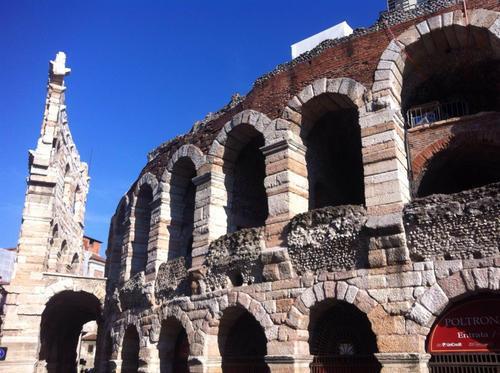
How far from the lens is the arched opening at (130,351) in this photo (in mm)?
12492

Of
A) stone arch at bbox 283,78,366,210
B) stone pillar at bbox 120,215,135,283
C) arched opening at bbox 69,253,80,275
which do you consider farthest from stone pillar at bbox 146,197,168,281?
arched opening at bbox 69,253,80,275

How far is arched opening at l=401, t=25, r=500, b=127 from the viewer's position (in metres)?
8.69

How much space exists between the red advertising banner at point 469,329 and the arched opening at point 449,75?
3827 millimetres

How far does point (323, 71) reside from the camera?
31.8 feet

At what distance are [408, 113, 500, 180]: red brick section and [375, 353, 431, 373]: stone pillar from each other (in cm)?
325

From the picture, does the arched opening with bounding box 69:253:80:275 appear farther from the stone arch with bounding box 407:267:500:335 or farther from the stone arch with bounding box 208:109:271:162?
the stone arch with bounding box 407:267:500:335

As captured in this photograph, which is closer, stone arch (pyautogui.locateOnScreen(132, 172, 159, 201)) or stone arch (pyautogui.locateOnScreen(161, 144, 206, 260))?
stone arch (pyautogui.locateOnScreen(161, 144, 206, 260))

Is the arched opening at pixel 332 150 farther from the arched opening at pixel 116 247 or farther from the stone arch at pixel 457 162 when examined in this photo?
the arched opening at pixel 116 247

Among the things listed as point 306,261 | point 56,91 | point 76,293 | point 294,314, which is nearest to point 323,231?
point 306,261

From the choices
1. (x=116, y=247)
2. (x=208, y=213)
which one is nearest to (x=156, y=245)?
(x=208, y=213)

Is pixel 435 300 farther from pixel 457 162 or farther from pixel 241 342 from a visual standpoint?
pixel 241 342

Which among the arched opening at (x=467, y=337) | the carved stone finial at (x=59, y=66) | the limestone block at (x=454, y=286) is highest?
the carved stone finial at (x=59, y=66)

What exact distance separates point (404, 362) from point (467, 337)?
0.92 meters

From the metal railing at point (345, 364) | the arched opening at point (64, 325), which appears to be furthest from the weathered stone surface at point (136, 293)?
the metal railing at point (345, 364)
